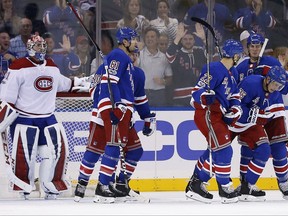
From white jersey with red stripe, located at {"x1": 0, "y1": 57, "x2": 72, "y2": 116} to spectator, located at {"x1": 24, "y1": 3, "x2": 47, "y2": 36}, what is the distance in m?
1.61

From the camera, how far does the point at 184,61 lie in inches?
523

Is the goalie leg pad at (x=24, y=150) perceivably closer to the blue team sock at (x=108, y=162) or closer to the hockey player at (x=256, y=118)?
the blue team sock at (x=108, y=162)

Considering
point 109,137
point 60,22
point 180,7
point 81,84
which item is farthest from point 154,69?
point 109,137

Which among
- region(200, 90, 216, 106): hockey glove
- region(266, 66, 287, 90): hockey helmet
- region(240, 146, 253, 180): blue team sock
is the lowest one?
region(240, 146, 253, 180): blue team sock

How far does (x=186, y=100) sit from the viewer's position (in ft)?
43.0

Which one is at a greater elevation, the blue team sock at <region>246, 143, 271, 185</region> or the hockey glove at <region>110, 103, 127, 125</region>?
the hockey glove at <region>110, 103, 127, 125</region>

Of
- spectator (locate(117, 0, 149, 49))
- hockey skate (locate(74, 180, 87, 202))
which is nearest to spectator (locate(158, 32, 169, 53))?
spectator (locate(117, 0, 149, 49))

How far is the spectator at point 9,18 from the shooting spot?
1288cm

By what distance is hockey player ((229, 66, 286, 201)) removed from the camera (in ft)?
36.5

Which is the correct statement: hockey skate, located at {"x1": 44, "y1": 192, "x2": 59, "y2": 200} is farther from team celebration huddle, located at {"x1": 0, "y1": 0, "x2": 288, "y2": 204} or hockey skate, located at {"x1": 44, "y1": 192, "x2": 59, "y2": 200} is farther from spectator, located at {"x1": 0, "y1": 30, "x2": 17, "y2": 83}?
spectator, located at {"x1": 0, "y1": 30, "x2": 17, "y2": 83}

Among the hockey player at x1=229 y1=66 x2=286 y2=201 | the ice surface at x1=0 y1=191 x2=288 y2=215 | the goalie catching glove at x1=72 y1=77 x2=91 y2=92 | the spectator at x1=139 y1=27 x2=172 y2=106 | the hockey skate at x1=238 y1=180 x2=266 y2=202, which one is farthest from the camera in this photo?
the spectator at x1=139 y1=27 x2=172 y2=106

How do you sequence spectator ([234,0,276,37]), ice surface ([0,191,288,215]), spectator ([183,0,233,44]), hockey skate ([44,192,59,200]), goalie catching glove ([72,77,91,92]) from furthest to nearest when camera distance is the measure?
spectator ([234,0,276,37]), spectator ([183,0,233,44]), goalie catching glove ([72,77,91,92]), hockey skate ([44,192,59,200]), ice surface ([0,191,288,215])

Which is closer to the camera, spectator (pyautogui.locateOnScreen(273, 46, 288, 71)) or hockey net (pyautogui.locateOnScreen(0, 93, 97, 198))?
hockey net (pyautogui.locateOnScreen(0, 93, 97, 198))

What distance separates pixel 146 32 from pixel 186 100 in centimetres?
81
